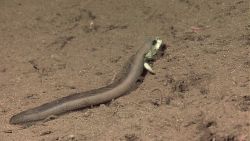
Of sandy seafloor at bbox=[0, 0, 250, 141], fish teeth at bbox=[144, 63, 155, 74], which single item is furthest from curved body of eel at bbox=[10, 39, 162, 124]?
fish teeth at bbox=[144, 63, 155, 74]

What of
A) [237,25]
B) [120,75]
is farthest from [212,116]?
[237,25]

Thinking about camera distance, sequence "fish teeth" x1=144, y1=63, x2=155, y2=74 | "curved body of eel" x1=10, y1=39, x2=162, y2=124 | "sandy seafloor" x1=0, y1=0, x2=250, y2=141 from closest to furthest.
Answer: "sandy seafloor" x1=0, y1=0, x2=250, y2=141, "curved body of eel" x1=10, y1=39, x2=162, y2=124, "fish teeth" x1=144, y1=63, x2=155, y2=74

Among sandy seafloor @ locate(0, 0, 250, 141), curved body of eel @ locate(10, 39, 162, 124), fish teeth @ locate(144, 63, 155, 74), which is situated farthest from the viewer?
fish teeth @ locate(144, 63, 155, 74)

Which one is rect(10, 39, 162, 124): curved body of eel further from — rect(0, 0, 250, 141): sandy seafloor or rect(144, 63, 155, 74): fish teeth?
rect(144, 63, 155, 74): fish teeth

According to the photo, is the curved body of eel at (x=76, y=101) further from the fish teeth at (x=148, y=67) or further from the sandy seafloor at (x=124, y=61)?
the fish teeth at (x=148, y=67)

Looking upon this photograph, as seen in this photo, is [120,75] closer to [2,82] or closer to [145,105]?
[145,105]

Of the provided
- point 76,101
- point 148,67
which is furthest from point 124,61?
point 76,101

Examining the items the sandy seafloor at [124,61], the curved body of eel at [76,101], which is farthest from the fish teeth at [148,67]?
the curved body of eel at [76,101]

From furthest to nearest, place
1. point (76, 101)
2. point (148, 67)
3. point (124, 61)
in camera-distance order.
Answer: point (124, 61), point (148, 67), point (76, 101)

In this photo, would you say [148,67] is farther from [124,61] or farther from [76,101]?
[76,101]

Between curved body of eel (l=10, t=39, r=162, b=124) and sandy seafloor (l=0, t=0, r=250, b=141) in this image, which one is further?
curved body of eel (l=10, t=39, r=162, b=124)

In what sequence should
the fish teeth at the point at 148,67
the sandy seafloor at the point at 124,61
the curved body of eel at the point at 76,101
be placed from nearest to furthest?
the sandy seafloor at the point at 124,61
the curved body of eel at the point at 76,101
the fish teeth at the point at 148,67

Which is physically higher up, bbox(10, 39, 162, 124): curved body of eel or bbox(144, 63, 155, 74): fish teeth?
bbox(144, 63, 155, 74): fish teeth
